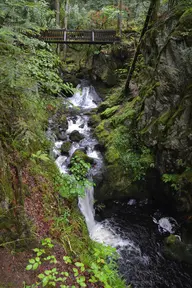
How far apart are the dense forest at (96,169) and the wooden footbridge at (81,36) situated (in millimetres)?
4881

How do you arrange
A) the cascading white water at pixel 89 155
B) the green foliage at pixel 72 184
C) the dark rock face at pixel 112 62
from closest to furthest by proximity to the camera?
1. the green foliage at pixel 72 184
2. the cascading white water at pixel 89 155
3. the dark rock face at pixel 112 62

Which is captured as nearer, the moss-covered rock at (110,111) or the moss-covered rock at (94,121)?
the moss-covered rock at (110,111)

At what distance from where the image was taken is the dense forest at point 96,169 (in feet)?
11.8

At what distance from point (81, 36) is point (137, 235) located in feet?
48.1

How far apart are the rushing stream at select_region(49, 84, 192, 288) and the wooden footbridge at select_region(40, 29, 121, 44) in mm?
9110

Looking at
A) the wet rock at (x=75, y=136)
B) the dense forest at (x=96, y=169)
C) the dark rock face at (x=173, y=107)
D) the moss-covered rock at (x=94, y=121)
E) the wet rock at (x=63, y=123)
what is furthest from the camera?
the moss-covered rock at (x=94, y=121)

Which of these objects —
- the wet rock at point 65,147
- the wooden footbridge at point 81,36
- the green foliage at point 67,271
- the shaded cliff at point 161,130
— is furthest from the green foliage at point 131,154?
the wooden footbridge at point 81,36

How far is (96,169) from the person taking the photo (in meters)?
10.2

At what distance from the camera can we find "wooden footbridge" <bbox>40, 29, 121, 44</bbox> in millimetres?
15836

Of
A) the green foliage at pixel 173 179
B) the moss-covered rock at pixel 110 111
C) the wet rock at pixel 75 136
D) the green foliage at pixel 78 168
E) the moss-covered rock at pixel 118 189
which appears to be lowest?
the moss-covered rock at pixel 118 189

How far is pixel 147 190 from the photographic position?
9570mm

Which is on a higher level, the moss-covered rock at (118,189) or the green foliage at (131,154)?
the green foliage at (131,154)

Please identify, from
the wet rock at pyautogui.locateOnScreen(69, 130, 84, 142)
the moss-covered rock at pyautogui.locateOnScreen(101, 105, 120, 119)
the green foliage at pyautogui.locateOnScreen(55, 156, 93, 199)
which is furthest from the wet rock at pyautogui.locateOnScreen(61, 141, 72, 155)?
the green foliage at pyautogui.locateOnScreen(55, 156, 93, 199)

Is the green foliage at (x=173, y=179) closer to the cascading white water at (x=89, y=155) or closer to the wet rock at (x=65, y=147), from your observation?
the cascading white water at (x=89, y=155)
